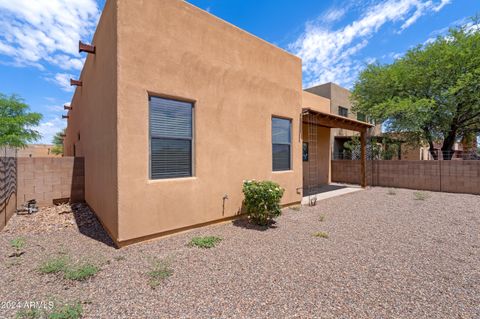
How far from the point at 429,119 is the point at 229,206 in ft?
46.7

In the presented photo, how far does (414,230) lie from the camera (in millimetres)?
5352

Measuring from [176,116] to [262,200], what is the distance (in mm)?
2746

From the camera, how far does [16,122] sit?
19375 millimetres

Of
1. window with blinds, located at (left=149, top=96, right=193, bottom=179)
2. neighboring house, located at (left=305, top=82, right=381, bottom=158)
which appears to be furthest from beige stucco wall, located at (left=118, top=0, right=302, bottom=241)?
neighboring house, located at (left=305, top=82, right=381, bottom=158)

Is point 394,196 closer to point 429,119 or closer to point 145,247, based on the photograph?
point 429,119

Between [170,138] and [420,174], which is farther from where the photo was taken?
[420,174]

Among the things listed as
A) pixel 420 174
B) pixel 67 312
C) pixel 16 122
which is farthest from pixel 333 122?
pixel 16 122

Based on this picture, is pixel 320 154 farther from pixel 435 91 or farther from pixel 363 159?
pixel 435 91

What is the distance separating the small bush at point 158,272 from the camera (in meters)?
3.07

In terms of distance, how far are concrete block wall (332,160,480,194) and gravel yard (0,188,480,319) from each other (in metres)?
5.62

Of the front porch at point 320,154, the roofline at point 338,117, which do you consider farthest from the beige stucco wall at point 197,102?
the front porch at point 320,154

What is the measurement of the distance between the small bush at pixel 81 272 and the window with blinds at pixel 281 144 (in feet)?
16.6

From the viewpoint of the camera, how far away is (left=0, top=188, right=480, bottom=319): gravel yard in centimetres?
255

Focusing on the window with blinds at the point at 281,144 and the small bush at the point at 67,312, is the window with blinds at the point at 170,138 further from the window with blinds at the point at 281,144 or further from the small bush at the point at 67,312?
the window with blinds at the point at 281,144
